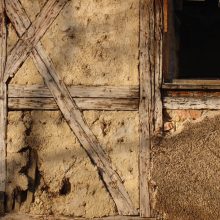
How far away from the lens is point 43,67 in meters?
4.65

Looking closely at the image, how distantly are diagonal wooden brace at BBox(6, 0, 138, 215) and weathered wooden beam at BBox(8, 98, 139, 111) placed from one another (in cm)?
7

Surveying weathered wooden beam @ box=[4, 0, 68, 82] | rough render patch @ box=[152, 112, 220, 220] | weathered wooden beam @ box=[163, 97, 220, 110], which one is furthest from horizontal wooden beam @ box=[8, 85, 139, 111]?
rough render patch @ box=[152, 112, 220, 220]

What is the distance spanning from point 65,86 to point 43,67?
30 centimetres

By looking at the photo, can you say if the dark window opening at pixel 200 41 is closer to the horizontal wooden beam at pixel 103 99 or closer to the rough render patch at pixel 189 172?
the horizontal wooden beam at pixel 103 99

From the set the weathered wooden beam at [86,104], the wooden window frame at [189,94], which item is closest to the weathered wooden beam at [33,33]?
the weathered wooden beam at [86,104]

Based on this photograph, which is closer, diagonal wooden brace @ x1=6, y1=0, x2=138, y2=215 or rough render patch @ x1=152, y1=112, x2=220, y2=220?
rough render patch @ x1=152, y1=112, x2=220, y2=220

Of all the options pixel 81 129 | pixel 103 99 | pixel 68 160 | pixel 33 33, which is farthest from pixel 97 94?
pixel 33 33

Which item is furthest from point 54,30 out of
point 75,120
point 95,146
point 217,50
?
point 217,50

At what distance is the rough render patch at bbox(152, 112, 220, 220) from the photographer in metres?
4.51

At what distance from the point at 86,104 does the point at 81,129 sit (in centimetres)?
26

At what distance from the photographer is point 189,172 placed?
455cm

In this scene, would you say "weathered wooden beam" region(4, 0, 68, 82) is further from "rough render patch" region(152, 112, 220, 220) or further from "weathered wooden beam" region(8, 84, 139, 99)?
"rough render patch" region(152, 112, 220, 220)

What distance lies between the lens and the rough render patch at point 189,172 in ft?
14.8

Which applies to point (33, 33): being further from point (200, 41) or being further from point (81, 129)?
point (200, 41)
